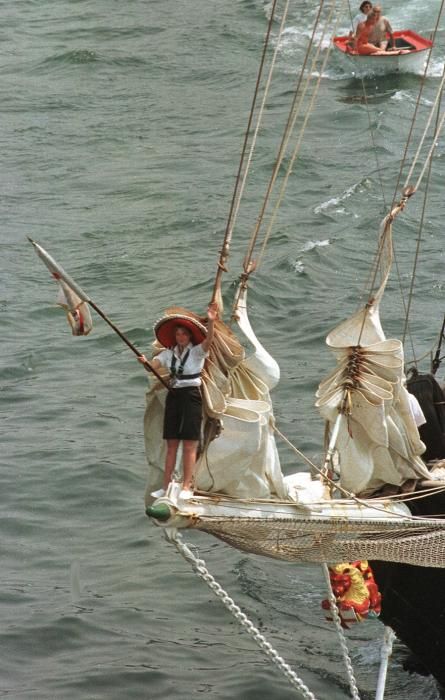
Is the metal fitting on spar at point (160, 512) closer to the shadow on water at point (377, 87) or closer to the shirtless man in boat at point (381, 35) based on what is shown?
the shadow on water at point (377, 87)

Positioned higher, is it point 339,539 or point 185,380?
point 185,380

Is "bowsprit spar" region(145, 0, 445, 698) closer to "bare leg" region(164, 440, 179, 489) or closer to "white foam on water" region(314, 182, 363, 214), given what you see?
"bare leg" region(164, 440, 179, 489)

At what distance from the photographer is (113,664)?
11383mm

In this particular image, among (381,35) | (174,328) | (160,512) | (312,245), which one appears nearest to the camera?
(160,512)

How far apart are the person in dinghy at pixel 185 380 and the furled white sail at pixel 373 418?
1190mm

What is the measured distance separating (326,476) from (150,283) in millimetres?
11903

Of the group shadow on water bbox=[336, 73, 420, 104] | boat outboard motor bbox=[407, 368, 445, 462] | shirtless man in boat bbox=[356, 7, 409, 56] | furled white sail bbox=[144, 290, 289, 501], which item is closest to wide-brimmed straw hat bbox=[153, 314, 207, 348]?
furled white sail bbox=[144, 290, 289, 501]

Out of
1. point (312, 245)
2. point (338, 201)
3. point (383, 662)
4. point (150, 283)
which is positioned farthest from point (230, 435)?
point (338, 201)

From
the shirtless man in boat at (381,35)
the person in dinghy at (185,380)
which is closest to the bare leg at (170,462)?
the person in dinghy at (185,380)

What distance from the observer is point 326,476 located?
9320 millimetres

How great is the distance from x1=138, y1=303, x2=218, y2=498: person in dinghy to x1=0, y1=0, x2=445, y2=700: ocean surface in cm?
279

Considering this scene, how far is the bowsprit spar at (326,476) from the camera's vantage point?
900 centimetres

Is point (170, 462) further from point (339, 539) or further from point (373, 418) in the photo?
point (373, 418)

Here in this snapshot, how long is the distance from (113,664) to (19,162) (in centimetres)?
1637
